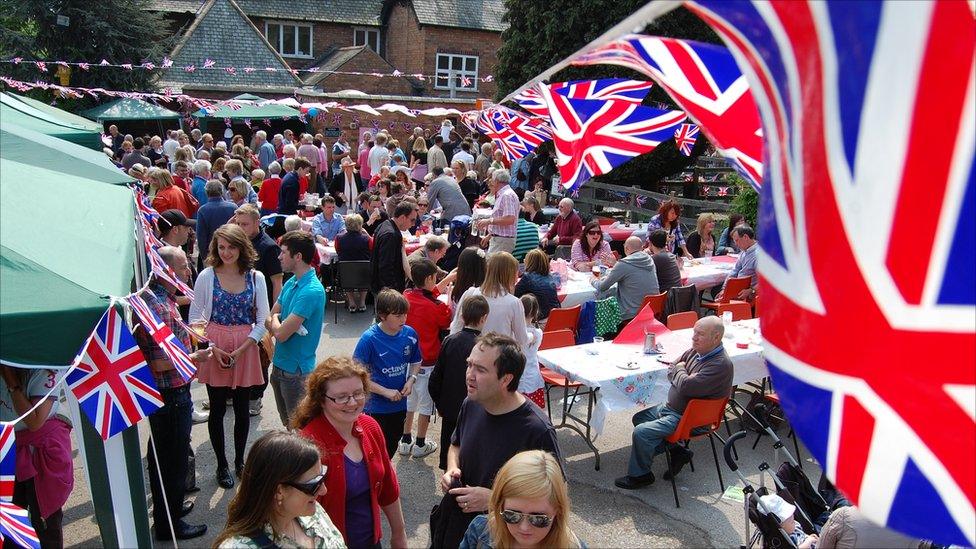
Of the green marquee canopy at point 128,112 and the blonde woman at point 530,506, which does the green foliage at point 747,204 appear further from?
the green marquee canopy at point 128,112

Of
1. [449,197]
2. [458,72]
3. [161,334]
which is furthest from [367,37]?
[161,334]

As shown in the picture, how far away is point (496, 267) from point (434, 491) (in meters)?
1.66

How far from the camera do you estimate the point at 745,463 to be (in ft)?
21.8

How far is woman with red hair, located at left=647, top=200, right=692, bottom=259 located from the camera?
10.8 metres

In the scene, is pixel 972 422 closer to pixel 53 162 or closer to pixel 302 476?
pixel 302 476

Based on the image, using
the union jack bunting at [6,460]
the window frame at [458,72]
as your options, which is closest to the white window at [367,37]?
the window frame at [458,72]

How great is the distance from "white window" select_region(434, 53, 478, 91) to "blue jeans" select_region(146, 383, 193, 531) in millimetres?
30869

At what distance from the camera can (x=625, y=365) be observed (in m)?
6.50

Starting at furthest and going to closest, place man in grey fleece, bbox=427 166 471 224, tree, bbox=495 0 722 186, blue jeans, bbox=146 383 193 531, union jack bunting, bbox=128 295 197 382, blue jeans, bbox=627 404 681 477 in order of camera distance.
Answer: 1. tree, bbox=495 0 722 186
2. man in grey fleece, bbox=427 166 471 224
3. blue jeans, bbox=627 404 681 477
4. blue jeans, bbox=146 383 193 531
5. union jack bunting, bbox=128 295 197 382

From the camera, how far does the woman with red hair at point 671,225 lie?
10.8 m

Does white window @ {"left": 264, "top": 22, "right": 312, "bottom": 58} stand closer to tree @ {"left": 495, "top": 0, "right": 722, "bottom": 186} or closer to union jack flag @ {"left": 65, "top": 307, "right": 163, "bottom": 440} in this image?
tree @ {"left": 495, "top": 0, "right": 722, "bottom": 186}

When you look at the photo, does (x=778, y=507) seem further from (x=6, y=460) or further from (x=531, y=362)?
(x=6, y=460)

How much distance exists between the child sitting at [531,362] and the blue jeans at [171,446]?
7.48 feet

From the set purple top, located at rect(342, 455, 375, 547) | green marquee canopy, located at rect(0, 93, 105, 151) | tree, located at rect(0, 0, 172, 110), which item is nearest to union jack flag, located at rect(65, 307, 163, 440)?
purple top, located at rect(342, 455, 375, 547)
